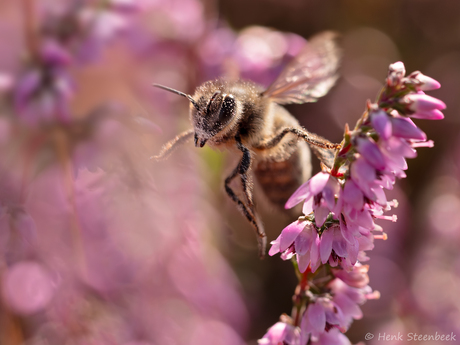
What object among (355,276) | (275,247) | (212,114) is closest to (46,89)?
(212,114)

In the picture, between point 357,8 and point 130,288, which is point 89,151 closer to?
point 130,288

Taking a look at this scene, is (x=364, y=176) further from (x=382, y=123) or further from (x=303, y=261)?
(x=303, y=261)

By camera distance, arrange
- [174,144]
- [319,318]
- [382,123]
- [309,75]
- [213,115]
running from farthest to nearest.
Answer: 1. [309,75]
2. [174,144]
3. [213,115]
4. [319,318]
5. [382,123]

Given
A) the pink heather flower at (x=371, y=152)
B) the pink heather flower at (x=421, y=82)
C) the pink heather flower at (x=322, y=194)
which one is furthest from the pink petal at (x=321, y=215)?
the pink heather flower at (x=421, y=82)

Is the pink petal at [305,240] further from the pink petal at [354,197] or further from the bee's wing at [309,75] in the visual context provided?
the bee's wing at [309,75]

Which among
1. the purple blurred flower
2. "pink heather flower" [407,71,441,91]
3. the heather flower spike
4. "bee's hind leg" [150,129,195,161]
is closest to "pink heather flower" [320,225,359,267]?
the heather flower spike

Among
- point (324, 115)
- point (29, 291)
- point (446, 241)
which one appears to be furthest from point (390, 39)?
point (29, 291)
